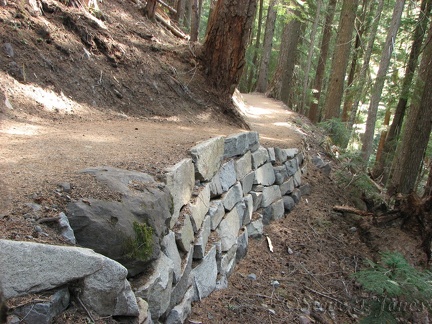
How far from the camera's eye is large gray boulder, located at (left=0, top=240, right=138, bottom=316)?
7.45 feet

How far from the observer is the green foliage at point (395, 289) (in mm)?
5070

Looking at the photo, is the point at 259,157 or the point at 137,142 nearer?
the point at 137,142

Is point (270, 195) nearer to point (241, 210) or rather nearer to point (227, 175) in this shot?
point (241, 210)

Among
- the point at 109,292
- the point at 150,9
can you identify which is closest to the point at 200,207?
the point at 109,292

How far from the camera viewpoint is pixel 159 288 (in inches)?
135


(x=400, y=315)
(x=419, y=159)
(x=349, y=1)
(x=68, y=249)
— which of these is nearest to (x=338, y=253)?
(x=400, y=315)

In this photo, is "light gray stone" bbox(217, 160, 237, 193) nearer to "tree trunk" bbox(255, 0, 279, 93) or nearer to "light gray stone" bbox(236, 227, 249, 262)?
"light gray stone" bbox(236, 227, 249, 262)

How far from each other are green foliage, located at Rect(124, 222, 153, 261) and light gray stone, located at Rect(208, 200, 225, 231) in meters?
2.16

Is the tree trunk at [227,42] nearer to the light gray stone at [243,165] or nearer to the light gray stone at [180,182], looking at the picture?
the light gray stone at [243,165]

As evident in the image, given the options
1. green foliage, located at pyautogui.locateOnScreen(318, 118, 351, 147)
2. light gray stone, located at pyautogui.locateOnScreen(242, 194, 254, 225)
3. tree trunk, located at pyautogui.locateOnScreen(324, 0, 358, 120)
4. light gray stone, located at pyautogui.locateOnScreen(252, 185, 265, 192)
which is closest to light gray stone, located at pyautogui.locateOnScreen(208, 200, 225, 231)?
light gray stone, located at pyautogui.locateOnScreen(242, 194, 254, 225)

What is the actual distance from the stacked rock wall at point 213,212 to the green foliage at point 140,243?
0.77 feet

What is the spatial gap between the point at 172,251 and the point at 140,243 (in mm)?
845

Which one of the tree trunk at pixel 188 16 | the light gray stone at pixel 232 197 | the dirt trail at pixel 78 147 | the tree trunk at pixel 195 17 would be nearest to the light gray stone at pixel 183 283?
the dirt trail at pixel 78 147

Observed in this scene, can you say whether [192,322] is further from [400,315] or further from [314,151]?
[314,151]
